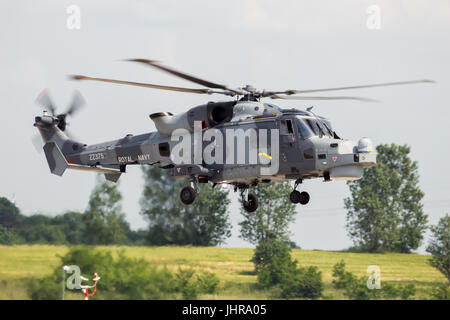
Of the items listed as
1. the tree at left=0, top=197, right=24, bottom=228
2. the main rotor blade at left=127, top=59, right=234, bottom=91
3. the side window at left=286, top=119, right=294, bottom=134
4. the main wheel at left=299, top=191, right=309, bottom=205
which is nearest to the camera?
the main rotor blade at left=127, top=59, right=234, bottom=91

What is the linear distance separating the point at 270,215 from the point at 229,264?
8280mm

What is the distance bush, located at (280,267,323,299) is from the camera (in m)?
45.3

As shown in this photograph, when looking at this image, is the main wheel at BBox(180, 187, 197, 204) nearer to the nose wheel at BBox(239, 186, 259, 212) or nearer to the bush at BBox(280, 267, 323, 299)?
the nose wheel at BBox(239, 186, 259, 212)

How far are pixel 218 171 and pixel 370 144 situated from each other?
469cm

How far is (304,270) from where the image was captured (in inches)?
1853

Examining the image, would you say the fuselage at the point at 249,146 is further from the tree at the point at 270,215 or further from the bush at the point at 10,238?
the tree at the point at 270,215

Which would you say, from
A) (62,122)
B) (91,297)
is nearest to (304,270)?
(91,297)

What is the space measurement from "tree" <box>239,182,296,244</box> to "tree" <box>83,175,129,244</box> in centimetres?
1959

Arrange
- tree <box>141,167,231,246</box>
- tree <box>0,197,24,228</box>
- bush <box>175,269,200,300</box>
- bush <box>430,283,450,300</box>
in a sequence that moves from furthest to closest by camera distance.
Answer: bush <box>430,283,450,300</box>
bush <box>175,269,200,300</box>
tree <box>141,167,231,246</box>
tree <box>0,197,24,228</box>

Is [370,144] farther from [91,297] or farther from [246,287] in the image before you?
[246,287]

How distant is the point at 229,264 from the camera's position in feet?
146

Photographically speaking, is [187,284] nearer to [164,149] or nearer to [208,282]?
[208,282]

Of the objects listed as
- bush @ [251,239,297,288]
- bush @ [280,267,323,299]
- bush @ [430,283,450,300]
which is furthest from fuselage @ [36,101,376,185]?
bush @ [430,283,450,300]

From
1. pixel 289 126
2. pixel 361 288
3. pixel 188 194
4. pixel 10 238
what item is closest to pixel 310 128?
pixel 289 126
